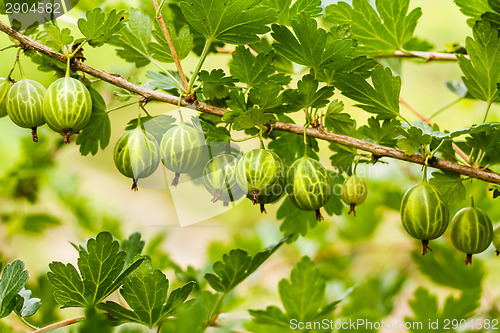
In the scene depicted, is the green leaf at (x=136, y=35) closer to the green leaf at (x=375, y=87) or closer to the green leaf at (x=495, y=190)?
the green leaf at (x=375, y=87)

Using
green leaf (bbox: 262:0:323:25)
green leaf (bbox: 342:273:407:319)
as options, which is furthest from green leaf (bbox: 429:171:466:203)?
green leaf (bbox: 342:273:407:319)

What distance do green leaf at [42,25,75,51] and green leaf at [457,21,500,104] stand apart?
29.0 inches

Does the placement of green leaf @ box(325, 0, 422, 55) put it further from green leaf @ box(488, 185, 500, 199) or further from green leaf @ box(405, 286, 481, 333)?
green leaf @ box(405, 286, 481, 333)

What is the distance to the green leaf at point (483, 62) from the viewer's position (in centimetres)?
84

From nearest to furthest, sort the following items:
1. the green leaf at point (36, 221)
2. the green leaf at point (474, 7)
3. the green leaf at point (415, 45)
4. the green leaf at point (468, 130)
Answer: the green leaf at point (468, 130) < the green leaf at point (474, 7) < the green leaf at point (415, 45) < the green leaf at point (36, 221)

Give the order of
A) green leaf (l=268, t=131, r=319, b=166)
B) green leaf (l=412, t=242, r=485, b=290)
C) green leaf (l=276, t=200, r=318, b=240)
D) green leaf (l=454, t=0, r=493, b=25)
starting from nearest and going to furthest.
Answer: green leaf (l=454, t=0, r=493, b=25), green leaf (l=268, t=131, r=319, b=166), green leaf (l=276, t=200, r=318, b=240), green leaf (l=412, t=242, r=485, b=290)

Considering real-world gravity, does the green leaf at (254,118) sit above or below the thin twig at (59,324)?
above

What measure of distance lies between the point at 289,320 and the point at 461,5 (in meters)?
0.79

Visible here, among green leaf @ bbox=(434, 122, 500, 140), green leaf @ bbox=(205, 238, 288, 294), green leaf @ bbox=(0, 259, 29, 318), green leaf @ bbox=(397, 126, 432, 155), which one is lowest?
green leaf @ bbox=(205, 238, 288, 294)

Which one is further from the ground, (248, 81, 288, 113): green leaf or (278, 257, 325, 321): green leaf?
(248, 81, 288, 113): green leaf

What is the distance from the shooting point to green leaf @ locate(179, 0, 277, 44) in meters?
0.82

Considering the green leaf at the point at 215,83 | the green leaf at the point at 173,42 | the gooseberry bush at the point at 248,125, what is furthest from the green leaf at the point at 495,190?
the green leaf at the point at 173,42

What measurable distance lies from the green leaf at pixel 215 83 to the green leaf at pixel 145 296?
35cm

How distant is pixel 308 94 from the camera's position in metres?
0.83
